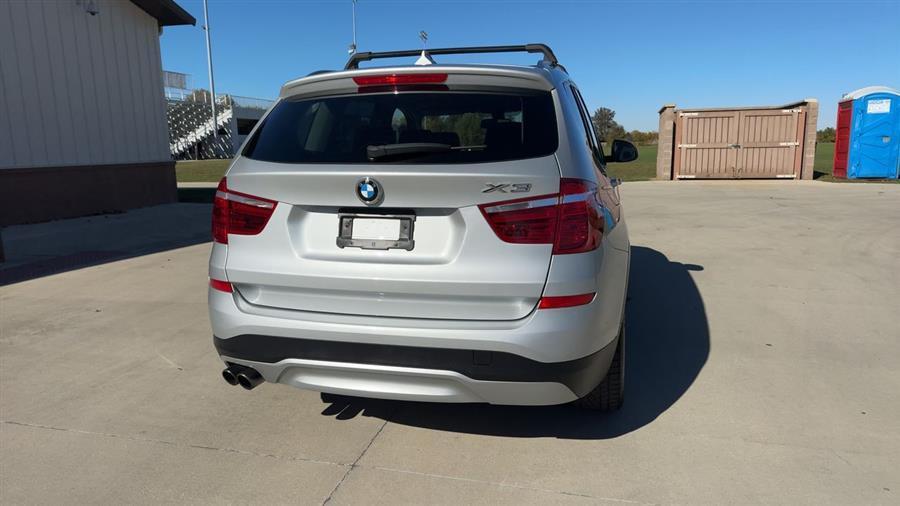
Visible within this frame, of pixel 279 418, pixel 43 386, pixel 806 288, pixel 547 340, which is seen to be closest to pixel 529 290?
pixel 547 340

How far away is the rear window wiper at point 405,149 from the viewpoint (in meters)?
2.57

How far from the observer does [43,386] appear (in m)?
3.72

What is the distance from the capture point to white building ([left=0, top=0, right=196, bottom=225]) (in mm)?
10031

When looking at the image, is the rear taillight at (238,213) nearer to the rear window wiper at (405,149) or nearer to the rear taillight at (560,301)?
the rear window wiper at (405,149)

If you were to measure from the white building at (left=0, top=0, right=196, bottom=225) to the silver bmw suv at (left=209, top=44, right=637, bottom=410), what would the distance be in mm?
9661

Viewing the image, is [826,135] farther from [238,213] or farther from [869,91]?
[238,213]

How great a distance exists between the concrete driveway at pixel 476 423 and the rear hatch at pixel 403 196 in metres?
0.79

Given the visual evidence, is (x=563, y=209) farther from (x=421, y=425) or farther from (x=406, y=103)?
(x=421, y=425)

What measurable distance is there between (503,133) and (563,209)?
44 cm

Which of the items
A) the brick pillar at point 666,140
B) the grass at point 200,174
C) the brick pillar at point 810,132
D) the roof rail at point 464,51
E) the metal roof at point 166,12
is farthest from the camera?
the grass at point 200,174

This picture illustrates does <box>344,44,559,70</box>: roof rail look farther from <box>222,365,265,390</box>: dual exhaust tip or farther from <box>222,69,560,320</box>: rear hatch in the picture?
<box>222,365,265,390</box>: dual exhaust tip

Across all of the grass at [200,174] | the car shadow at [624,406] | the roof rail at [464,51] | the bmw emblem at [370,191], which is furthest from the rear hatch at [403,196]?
the grass at [200,174]

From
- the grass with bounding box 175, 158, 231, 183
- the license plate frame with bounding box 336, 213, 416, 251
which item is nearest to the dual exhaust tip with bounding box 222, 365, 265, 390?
the license plate frame with bounding box 336, 213, 416, 251

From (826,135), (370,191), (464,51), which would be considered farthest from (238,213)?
(826,135)
